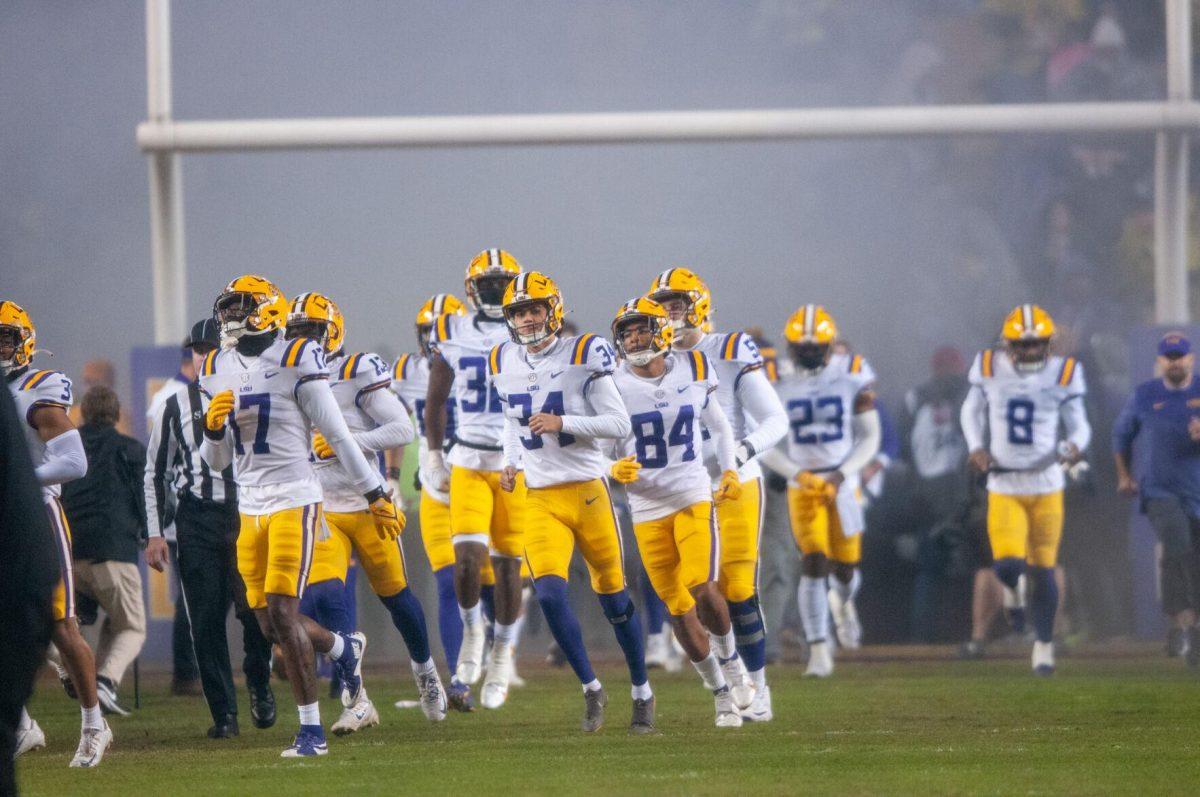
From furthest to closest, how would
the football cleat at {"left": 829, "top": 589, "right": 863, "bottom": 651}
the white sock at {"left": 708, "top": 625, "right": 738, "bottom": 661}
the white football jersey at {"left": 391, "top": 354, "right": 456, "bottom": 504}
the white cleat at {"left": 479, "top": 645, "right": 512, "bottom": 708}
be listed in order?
1. the football cleat at {"left": 829, "top": 589, "right": 863, "bottom": 651}
2. the white football jersey at {"left": 391, "top": 354, "right": 456, "bottom": 504}
3. the white cleat at {"left": 479, "top": 645, "right": 512, "bottom": 708}
4. the white sock at {"left": 708, "top": 625, "right": 738, "bottom": 661}

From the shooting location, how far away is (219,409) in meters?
8.16

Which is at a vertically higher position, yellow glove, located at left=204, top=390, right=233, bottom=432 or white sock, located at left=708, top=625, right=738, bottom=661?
yellow glove, located at left=204, top=390, right=233, bottom=432

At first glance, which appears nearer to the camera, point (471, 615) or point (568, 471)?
point (568, 471)

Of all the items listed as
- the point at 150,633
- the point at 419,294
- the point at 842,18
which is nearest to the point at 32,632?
the point at 150,633

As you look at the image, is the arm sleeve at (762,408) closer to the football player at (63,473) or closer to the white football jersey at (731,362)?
the white football jersey at (731,362)

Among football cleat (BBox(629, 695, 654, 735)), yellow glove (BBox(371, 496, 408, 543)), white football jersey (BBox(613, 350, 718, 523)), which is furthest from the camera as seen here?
white football jersey (BBox(613, 350, 718, 523))

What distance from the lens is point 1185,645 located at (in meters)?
13.1

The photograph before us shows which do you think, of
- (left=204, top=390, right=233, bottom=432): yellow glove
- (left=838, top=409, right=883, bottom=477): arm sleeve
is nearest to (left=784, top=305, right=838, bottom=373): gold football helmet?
(left=838, top=409, right=883, bottom=477): arm sleeve

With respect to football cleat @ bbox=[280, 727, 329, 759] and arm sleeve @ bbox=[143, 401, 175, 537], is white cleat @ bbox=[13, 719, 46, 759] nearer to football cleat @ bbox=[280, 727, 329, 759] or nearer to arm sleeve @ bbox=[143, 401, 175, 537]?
arm sleeve @ bbox=[143, 401, 175, 537]

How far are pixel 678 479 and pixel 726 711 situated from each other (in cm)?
112

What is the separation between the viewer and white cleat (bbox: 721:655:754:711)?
941 centimetres

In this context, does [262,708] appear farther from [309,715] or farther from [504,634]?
[504,634]

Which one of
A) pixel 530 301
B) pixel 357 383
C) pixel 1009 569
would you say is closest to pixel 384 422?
pixel 357 383

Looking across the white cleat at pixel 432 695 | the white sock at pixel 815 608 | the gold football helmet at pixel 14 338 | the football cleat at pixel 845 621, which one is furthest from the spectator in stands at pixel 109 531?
the football cleat at pixel 845 621
